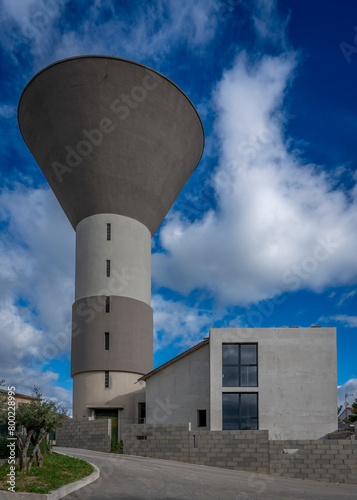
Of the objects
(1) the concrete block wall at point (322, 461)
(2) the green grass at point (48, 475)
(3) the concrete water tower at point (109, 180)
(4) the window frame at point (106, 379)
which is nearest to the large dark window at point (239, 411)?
(1) the concrete block wall at point (322, 461)

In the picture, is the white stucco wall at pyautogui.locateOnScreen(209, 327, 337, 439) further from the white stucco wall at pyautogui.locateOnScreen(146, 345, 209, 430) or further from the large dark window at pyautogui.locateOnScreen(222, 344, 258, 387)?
the white stucco wall at pyautogui.locateOnScreen(146, 345, 209, 430)

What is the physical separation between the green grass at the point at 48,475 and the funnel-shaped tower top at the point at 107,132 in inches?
706

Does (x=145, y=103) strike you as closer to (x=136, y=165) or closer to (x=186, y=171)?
(x=136, y=165)

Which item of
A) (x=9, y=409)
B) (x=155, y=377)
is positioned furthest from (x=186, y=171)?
(x=9, y=409)

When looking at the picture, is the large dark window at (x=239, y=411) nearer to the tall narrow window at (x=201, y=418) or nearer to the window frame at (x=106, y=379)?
the tall narrow window at (x=201, y=418)

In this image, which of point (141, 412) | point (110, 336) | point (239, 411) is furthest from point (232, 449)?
Result: point (110, 336)

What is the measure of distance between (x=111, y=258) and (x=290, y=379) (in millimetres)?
13179

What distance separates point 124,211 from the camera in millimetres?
32750

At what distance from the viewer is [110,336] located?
104ft

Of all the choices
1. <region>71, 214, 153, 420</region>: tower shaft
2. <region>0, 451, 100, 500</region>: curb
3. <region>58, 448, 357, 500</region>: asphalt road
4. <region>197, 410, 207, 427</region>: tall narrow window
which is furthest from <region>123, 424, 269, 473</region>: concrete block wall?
<region>71, 214, 153, 420</region>: tower shaft

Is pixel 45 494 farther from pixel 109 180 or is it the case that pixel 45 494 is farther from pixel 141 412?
pixel 109 180

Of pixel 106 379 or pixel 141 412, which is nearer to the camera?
pixel 106 379

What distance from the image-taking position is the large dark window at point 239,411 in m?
24.6

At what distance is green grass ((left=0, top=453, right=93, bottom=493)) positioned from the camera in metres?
13.4
